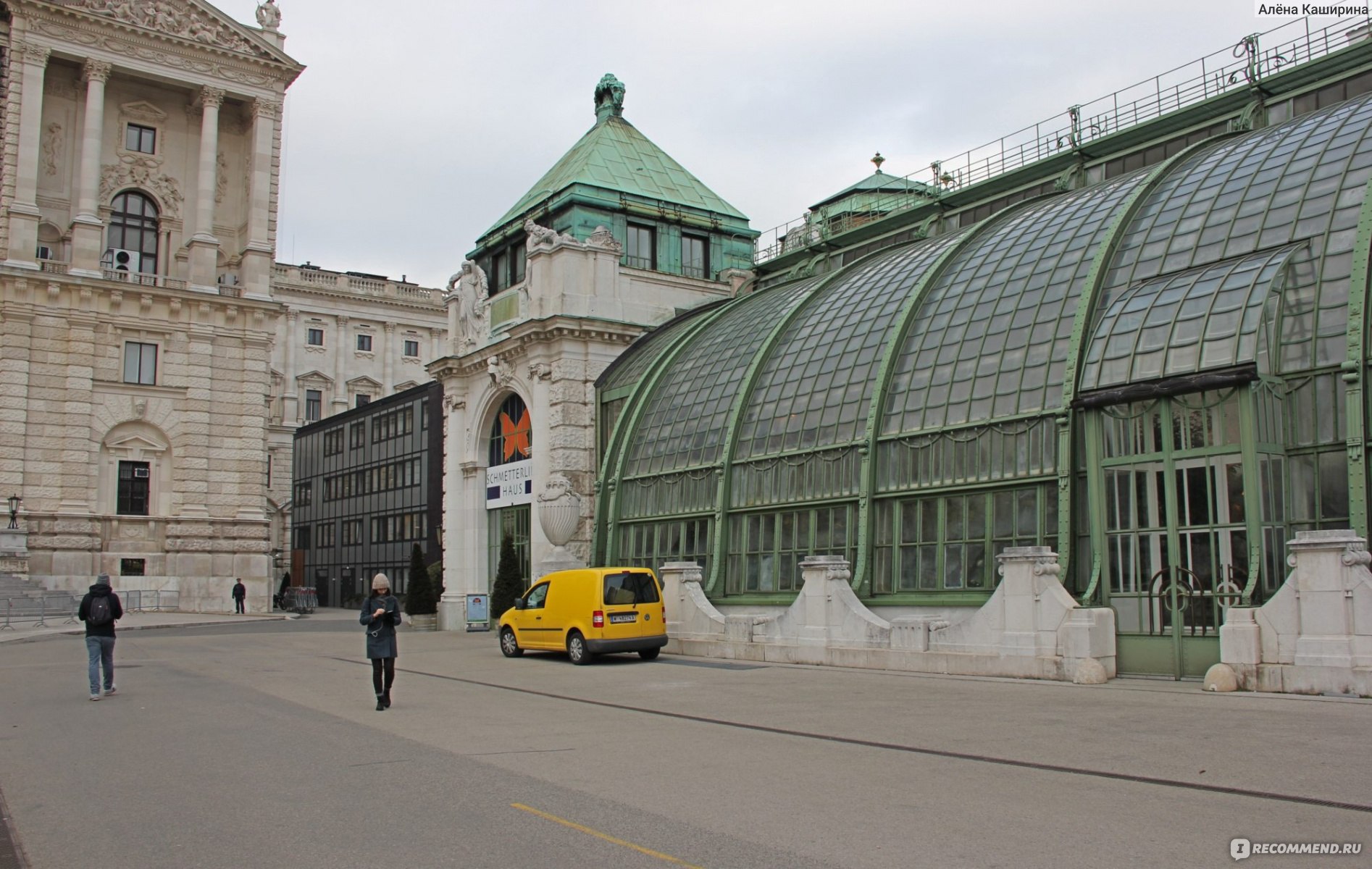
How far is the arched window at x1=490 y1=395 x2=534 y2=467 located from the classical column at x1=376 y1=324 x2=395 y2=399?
2126 inches

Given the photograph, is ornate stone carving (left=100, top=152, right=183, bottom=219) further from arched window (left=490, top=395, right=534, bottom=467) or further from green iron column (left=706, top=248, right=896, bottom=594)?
green iron column (left=706, top=248, right=896, bottom=594)

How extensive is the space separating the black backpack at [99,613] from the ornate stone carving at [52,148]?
149 ft

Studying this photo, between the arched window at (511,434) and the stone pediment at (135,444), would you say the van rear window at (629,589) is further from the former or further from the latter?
the stone pediment at (135,444)

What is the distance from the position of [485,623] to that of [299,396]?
5726 centimetres

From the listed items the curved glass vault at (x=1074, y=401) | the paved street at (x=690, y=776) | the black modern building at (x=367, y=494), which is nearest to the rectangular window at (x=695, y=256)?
the curved glass vault at (x=1074, y=401)

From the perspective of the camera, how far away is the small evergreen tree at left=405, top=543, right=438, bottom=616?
4181 centimetres

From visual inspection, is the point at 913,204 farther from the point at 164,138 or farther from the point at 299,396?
the point at 299,396

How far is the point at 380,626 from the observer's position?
51.1 ft

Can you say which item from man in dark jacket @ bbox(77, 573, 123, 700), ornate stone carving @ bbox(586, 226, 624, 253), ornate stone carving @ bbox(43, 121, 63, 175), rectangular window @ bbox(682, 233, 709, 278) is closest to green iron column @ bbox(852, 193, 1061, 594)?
ornate stone carving @ bbox(586, 226, 624, 253)

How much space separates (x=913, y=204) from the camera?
33.1m

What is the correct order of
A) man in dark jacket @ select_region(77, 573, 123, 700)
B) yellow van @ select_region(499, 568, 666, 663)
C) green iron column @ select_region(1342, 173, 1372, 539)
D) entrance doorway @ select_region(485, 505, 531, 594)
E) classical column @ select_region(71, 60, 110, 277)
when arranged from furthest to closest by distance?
classical column @ select_region(71, 60, 110, 277)
entrance doorway @ select_region(485, 505, 531, 594)
yellow van @ select_region(499, 568, 666, 663)
man in dark jacket @ select_region(77, 573, 123, 700)
green iron column @ select_region(1342, 173, 1372, 539)

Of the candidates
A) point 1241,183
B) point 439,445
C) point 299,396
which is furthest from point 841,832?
point 299,396

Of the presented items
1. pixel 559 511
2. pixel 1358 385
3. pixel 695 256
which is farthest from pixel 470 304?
pixel 1358 385

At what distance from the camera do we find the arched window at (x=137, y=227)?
5631 cm
